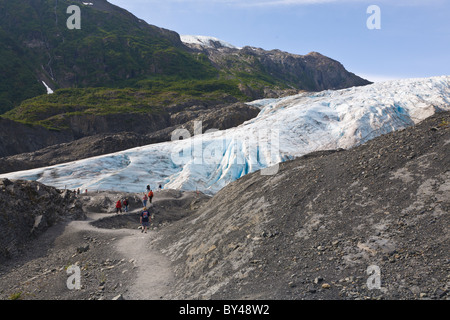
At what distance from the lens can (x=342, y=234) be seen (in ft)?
28.4

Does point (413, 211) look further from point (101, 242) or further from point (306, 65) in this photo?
point (306, 65)

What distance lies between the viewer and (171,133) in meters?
54.9

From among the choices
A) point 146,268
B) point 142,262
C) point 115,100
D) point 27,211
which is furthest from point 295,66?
point 146,268

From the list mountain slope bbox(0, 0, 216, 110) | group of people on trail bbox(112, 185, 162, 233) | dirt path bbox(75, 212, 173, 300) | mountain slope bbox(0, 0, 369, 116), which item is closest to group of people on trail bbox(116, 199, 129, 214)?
group of people on trail bbox(112, 185, 162, 233)

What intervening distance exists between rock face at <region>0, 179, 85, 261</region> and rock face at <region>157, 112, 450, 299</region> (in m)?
7.58

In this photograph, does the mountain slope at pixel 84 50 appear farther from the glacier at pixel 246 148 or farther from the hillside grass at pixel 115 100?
the glacier at pixel 246 148

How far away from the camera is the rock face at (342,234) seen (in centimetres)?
694

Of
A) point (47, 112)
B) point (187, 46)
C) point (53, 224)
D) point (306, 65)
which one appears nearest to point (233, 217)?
point (53, 224)

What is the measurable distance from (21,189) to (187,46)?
16319 cm

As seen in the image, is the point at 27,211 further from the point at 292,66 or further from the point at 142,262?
the point at 292,66

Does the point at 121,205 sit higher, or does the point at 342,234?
the point at 342,234

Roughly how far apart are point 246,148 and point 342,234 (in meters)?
26.1

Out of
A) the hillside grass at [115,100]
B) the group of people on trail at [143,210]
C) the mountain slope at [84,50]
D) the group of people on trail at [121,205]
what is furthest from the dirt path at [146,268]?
the mountain slope at [84,50]
